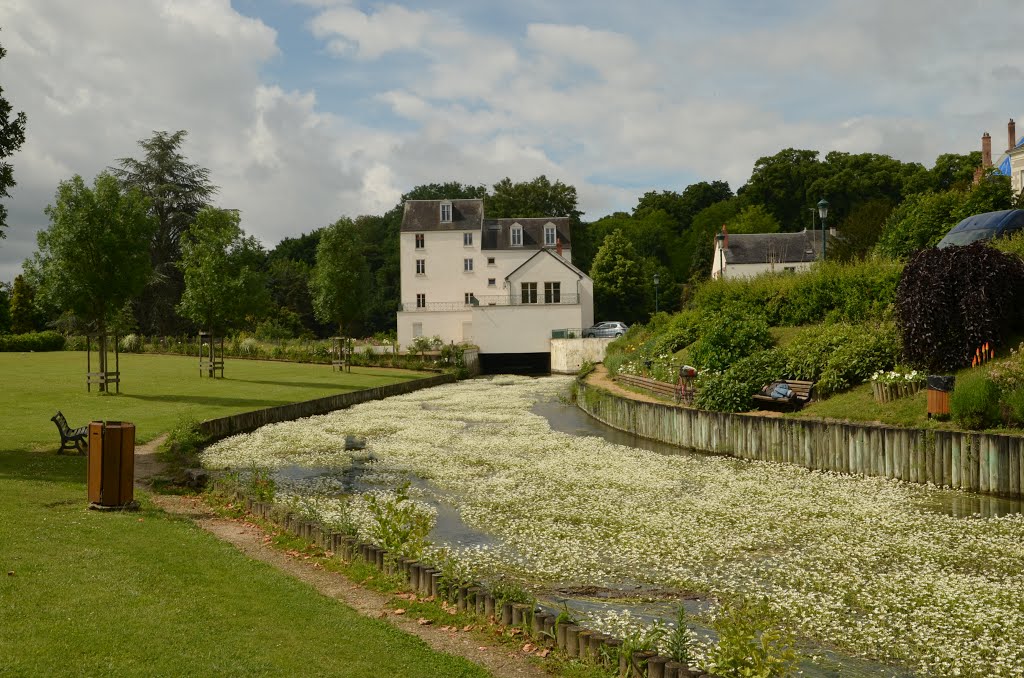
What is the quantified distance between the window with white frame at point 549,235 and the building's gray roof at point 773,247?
20.0m

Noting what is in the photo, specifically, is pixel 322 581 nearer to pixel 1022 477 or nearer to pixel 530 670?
pixel 530 670

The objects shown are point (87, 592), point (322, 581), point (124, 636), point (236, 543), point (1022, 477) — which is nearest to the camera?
point (124, 636)

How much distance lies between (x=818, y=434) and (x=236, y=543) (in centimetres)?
1327

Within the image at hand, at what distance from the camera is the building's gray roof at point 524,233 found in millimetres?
78438

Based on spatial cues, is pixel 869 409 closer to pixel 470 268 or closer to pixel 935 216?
pixel 935 216

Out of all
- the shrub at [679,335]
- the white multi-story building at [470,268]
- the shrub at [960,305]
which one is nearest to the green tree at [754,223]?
the white multi-story building at [470,268]

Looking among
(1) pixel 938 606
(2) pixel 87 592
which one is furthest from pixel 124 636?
(1) pixel 938 606

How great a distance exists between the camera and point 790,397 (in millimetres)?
23188

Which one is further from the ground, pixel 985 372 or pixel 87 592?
pixel 985 372

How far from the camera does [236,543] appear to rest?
1242cm

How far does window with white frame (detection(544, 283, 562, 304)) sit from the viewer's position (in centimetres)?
6962

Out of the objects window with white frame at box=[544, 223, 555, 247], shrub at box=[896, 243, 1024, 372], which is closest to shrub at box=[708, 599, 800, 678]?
shrub at box=[896, 243, 1024, 372]

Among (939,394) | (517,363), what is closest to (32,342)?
(517,363)

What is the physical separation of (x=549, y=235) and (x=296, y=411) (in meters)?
51.2
